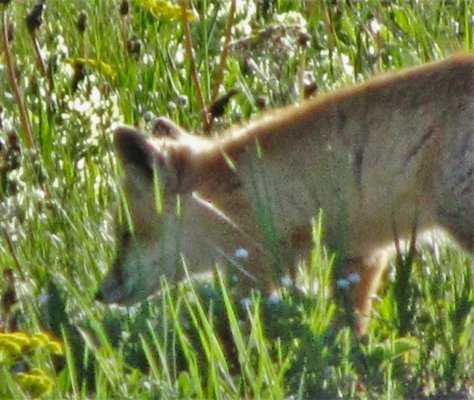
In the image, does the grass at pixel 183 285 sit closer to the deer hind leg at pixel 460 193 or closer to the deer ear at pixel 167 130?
the deer hind leg at pixel 460 193

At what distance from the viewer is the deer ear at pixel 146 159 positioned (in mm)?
5418

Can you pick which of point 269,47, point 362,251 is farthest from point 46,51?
point 362,251

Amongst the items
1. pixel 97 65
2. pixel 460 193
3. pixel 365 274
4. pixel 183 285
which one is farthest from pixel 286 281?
pixel 97 65

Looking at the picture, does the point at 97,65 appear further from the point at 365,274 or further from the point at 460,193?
the point at 460,193

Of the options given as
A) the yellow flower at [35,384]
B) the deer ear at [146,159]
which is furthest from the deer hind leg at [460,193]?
the yellow flower at [35,384]

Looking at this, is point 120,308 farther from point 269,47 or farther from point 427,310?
point 269,47

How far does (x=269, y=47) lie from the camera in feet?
20.1

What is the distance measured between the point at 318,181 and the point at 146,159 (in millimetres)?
778

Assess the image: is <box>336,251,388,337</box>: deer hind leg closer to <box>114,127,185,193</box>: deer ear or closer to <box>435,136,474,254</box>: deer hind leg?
<box>435,136,474,254</box>: deer hind leg

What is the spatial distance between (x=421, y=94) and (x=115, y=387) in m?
2.11

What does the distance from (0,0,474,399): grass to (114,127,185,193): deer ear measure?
0.15 meters

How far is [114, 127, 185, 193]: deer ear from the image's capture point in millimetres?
5418

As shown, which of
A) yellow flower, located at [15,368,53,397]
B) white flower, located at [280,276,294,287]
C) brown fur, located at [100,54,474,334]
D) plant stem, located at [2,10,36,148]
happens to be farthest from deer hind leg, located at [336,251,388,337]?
yellow flower, located at [15,368,53,397]

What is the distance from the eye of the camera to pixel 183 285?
16.1ft
